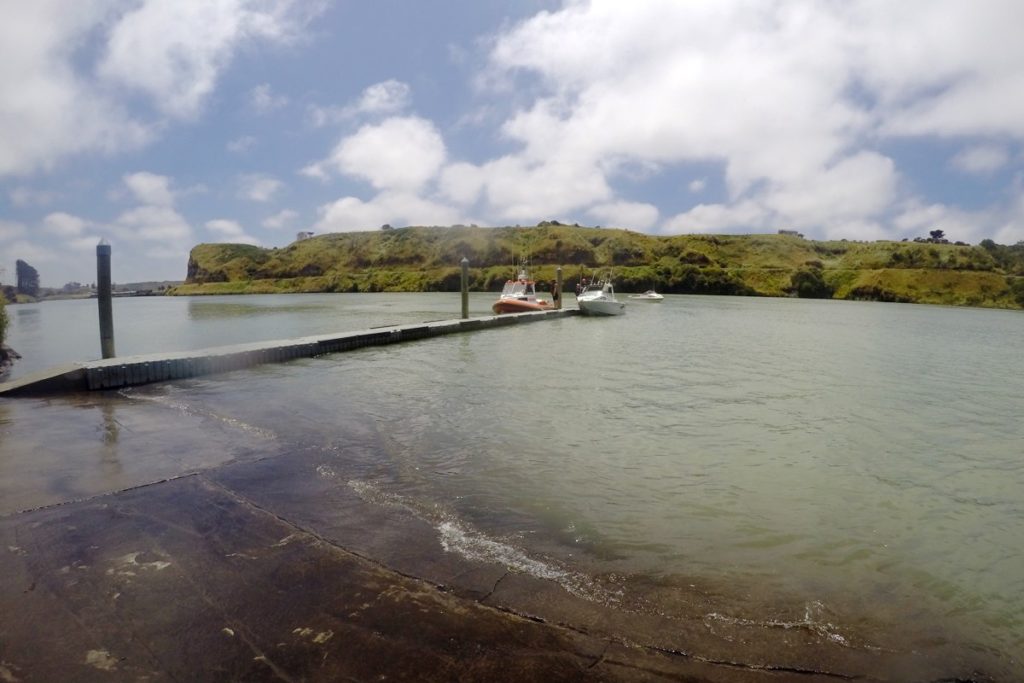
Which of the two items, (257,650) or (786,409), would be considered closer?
(257,650)

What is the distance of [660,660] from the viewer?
302 centimetres

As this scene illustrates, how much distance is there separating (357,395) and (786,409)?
7.92m

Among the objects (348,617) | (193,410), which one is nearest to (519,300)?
(193,410)

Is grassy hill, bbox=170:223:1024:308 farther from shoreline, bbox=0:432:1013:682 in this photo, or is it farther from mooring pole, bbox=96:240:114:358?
shoreline, bbox=0:432:1013:682

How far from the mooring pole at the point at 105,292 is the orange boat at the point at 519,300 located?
25.3m

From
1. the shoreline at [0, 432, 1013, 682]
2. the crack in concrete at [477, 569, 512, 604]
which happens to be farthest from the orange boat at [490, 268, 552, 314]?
the crack in concrete at [477, 569, 512, 604]

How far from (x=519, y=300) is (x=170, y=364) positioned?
26649mm

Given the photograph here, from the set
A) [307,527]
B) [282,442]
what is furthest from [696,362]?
[307,527]

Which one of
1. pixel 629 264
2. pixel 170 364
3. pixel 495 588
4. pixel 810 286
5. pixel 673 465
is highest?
pixel 629 264

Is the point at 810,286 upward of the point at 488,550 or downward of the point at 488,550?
upward

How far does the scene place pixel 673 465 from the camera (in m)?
7.00

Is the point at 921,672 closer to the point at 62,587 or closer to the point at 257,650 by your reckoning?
the point at 257,650

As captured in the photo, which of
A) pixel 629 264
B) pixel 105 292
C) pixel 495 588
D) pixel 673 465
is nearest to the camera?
pixel 495 588

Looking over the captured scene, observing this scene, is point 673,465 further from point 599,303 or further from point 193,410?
point 599,303
